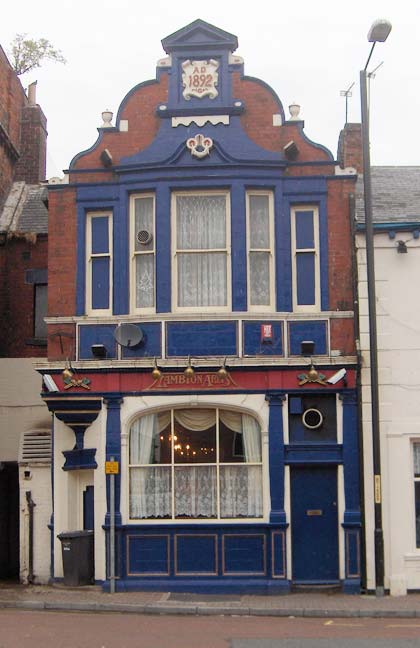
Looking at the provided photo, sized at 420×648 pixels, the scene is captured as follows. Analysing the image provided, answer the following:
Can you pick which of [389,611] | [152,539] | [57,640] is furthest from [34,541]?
[389,611]

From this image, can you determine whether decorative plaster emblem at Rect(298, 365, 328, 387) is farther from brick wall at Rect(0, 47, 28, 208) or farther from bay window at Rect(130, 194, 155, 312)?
brick wall at Rect(0, 47, 28, 208)

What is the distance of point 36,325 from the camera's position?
2119cm

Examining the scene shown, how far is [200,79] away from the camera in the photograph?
1750cm

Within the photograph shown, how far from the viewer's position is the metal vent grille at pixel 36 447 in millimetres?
18050

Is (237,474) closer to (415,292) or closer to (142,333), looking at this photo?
(142,333)

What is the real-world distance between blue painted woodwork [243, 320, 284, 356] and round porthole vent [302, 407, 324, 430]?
118cm

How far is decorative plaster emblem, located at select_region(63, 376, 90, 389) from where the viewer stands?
1681cm

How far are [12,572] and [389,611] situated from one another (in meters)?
9.05

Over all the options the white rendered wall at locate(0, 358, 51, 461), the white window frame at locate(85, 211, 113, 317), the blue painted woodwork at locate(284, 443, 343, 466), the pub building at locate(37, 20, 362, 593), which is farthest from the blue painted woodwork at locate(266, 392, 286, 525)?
the white rendered wall at locate(0, 358, 51, 461)

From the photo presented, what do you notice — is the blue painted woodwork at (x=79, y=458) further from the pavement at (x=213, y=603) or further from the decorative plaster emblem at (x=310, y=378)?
the decorative plaster emblem at (x=310, y=378)

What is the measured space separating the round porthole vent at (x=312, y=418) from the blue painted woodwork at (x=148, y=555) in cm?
324

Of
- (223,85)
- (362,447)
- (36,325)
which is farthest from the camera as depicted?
(36,325)

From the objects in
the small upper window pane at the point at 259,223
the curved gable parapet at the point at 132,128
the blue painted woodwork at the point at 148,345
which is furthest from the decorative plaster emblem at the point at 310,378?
the curved gable parapet at the point at 132,128

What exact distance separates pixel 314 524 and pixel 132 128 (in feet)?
26.9
